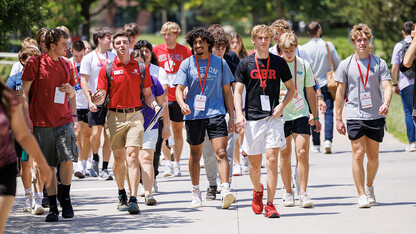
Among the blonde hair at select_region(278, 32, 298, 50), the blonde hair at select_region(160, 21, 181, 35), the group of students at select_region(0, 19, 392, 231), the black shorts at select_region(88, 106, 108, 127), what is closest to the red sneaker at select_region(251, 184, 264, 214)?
the group of students at select_region(0, 19, 392, 231)

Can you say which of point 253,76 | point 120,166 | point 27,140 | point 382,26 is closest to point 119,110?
point 120,166

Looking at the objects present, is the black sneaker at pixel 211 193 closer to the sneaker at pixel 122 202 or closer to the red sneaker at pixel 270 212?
the sneaker at pixel 122 202

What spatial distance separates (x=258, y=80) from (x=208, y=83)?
87 centimetres

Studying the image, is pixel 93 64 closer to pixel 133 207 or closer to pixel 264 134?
pixel 133 207

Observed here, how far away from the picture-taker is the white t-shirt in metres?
12.0

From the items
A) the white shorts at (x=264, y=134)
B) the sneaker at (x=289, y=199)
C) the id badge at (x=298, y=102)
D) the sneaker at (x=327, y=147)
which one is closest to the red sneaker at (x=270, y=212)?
the white shorts at (x=264, y=134)

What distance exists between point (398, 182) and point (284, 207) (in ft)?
7.67

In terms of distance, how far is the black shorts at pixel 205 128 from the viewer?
31.8 feet

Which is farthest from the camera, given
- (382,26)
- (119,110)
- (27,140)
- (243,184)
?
(382,26)

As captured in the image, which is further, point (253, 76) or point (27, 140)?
point (253, 76)

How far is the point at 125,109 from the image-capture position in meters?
9.45

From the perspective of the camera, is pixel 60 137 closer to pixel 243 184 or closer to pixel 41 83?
pixel 41 83

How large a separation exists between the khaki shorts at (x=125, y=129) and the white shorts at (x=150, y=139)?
0.46 metres

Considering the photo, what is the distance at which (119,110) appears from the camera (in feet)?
31.1
